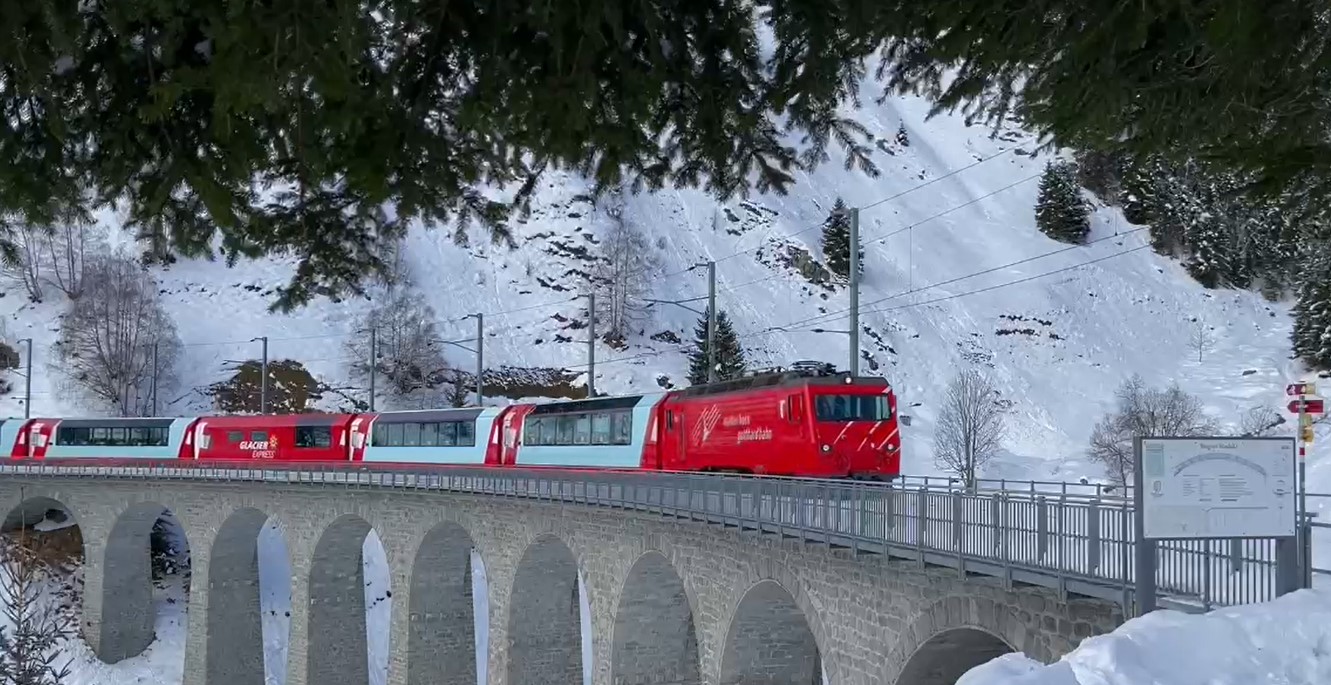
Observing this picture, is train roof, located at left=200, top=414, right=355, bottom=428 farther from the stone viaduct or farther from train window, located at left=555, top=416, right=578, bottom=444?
train window, located at left=555, top=416, right=578, bottom=444

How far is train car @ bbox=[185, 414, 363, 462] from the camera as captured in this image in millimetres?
37438

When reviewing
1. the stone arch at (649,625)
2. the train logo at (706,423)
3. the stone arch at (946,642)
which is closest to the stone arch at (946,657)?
the stone arch at (946,642)

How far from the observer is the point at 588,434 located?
91.5ft

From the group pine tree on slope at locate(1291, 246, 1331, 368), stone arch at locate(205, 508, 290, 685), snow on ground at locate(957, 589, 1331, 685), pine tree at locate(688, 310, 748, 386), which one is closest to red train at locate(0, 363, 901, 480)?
stone arch at locate(205, 508, 290, 685)

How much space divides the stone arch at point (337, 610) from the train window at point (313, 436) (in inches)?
200

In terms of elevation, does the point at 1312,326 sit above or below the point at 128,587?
above

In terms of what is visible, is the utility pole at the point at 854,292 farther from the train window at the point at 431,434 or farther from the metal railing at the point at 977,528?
the train window at the point at 431,434

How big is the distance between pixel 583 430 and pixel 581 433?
0.13 m

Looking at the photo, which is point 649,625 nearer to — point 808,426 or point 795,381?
point 808,426

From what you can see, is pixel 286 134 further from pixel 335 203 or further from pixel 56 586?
pixel 56 586

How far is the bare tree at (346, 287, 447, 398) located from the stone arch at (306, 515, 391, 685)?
3144cm

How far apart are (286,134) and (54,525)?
45109 mm

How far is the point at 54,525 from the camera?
4462cm

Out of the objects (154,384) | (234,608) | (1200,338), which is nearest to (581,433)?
(234,608)
